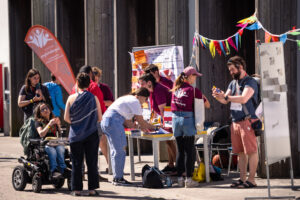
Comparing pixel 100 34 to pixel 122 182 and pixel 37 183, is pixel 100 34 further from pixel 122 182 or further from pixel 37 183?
pixel 37 183

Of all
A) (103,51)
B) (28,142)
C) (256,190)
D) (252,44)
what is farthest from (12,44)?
(256,190)

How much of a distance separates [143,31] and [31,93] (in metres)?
4.42

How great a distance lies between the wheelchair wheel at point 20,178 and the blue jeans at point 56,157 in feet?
1.55

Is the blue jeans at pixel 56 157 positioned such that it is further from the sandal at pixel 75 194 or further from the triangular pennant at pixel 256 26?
the triangular pennant at pixel 256 26

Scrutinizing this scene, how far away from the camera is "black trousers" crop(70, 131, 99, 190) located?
9008 millimetres

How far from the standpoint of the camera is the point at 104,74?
49.9 ft

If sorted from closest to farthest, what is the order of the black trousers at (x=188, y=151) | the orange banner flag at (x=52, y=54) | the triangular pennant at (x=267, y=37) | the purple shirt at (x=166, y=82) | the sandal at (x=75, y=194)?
the sandal at (x=75, y=194) → the black trousers at (x=188, y=151) → the triangular pennant at (x=267, y=37) → the purple shirt at (x=166, y=82) → the orange banner flag at (x=52, y=54)

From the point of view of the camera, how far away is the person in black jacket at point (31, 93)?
37.8 ft

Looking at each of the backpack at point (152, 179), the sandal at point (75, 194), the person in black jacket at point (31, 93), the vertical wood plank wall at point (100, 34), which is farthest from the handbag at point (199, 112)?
the vertical wood plank wall at point (100, 34)

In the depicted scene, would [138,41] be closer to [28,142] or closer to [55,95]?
[55,95]

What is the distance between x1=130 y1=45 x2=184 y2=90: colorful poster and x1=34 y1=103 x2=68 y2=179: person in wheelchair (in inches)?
107

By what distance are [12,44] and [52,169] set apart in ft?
39.3

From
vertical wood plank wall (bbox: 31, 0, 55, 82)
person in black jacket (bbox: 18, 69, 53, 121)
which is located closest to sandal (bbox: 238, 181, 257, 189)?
person in black jacket (bbox: 18, 69, 53, 121)

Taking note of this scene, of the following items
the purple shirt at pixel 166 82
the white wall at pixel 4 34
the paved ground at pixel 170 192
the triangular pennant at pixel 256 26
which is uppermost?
the white wall at pixel 4 34
